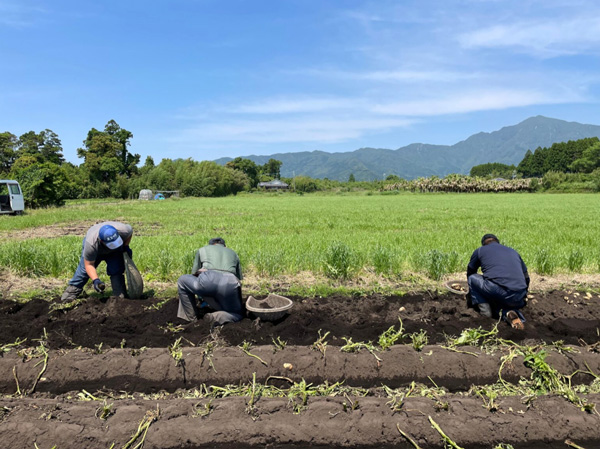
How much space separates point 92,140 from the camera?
2462 inches

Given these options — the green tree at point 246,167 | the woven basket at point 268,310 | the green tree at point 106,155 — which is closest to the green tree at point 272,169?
the green tree at point 246,167

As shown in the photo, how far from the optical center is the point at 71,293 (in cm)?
630

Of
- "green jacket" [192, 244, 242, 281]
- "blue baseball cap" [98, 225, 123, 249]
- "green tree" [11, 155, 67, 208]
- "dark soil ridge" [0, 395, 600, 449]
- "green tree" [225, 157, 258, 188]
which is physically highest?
"green tree" [225, 157, 258, 188]

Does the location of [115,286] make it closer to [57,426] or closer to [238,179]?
[57,426]

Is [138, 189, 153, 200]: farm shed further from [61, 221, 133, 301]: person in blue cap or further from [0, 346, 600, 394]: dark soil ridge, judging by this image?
[0, 346, 600, 394]: dark soil ridge

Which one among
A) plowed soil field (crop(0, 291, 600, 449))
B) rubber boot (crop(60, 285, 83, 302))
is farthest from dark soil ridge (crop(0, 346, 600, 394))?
rubber boot (crop(60, 285, 83, 302))

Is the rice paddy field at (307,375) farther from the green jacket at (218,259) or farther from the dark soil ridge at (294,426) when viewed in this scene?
the green jacket at (218,259)

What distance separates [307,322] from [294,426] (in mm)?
2006

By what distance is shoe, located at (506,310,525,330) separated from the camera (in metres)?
5.04

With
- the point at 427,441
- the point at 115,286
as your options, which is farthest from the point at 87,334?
the point at 427,441

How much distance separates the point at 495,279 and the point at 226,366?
3.43m

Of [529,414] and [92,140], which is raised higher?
[92,140]

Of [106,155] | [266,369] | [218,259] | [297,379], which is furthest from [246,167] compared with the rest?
[297,379]

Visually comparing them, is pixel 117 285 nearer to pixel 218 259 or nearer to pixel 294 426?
pixel 218 259
